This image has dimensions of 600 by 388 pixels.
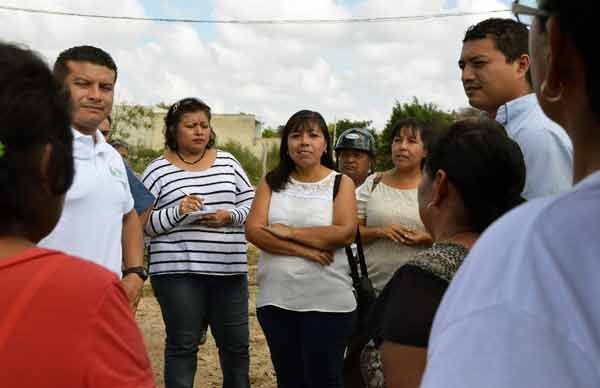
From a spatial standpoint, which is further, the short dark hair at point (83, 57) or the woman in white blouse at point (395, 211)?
the woman in white blouse at point (395, 211)

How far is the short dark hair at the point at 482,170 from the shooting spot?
2.27 metres

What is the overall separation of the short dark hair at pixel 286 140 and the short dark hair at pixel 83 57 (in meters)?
1.38

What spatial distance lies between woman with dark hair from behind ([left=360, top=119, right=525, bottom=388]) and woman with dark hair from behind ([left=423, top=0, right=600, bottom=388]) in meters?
1.30

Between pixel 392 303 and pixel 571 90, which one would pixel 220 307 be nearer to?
pixel 392 303

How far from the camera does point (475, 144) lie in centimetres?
228

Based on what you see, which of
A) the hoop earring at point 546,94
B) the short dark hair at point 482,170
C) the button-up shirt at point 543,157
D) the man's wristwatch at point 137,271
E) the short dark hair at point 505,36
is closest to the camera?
the hoop earring at point 546,94

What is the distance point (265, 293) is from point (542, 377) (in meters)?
3.68

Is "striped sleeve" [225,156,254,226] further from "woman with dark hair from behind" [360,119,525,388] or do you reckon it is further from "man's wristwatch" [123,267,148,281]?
"woman with dark hair from behind" [360,119,525,388]

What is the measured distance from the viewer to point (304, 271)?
433 centimetres

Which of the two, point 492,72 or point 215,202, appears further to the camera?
point 215,202

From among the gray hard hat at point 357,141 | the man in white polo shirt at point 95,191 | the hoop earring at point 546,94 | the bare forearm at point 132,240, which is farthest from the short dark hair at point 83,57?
the hoop earring at point 546,94

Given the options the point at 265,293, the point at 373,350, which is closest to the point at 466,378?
the point at 373,350

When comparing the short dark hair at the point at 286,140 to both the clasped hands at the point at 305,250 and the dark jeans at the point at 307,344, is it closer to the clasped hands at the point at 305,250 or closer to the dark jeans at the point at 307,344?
the clasped hands at the point at 305,250

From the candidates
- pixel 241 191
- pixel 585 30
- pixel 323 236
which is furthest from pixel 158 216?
pixel 585 30
